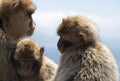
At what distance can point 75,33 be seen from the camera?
694 centimetres

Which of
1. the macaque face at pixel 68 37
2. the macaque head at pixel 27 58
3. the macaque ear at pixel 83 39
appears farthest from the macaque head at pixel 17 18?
the macaque ear at pixel 83 39

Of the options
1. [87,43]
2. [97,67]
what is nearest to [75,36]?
[87,43]

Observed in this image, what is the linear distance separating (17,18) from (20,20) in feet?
0.30

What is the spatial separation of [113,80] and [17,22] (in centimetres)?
217

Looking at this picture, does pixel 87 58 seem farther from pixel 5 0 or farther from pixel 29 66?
pixel 5 0

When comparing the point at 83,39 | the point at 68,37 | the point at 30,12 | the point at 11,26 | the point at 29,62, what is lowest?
the point at 29,62

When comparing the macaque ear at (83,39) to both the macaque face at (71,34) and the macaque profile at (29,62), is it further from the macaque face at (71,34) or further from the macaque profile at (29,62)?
the macaque profile at (29,62)

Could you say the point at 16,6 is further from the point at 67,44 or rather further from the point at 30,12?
the point at 67,44

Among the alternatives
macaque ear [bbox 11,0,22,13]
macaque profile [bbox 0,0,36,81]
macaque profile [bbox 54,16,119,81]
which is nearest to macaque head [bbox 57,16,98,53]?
macaque profile [bbox 54,16,119,81]

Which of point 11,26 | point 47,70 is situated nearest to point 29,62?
point 47,70

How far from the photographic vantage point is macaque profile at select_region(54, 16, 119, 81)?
255 inches

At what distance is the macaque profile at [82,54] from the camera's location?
6.46 meters

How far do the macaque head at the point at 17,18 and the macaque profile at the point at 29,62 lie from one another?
377mm

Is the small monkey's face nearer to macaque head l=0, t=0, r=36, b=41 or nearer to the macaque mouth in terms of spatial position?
macaque head l=0, t=0, r=36, b=41
